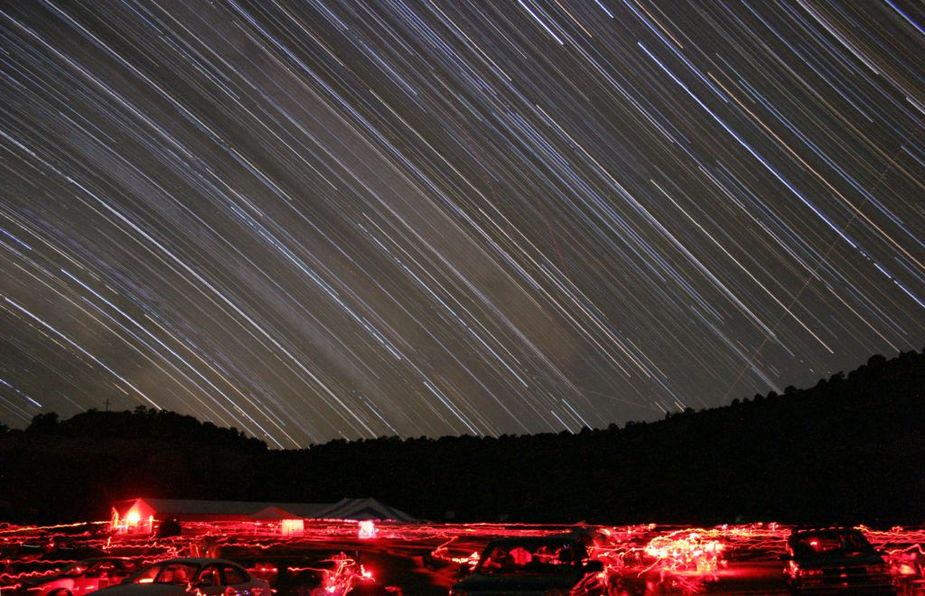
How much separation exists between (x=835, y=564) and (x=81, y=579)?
15.3m

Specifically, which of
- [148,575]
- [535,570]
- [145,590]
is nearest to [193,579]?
[148,575]

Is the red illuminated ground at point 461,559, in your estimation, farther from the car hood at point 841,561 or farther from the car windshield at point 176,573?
the car windshield at point 176,573

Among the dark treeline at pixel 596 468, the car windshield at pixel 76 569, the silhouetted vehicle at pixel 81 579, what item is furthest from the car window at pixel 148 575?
the dark treeline at pixel 596 468

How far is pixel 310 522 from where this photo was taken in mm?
61250

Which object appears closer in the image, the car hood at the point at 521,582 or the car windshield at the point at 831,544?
the car hood at the point at 521,582

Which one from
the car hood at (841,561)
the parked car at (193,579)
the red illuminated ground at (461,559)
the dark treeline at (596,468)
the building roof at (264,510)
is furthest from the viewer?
the building roof at (264,510)

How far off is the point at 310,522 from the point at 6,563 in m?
36.2

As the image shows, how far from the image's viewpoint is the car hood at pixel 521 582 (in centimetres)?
1169

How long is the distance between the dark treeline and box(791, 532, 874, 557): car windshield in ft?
105

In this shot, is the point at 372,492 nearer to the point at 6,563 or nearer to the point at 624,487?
the point at 624,487

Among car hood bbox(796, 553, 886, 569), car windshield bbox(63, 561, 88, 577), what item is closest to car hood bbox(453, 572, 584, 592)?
car hood bbox(796, 553, 886, 569)

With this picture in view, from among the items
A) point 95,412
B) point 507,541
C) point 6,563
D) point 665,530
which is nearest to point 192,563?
point 507,541

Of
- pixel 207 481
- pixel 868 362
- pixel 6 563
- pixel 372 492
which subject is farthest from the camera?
Result: pixel 207 481

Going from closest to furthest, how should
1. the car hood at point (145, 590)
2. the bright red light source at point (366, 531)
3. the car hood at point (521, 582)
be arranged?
the car hood at point (521, 582) < the car hood at point (145, 590) < the bright red light source at point (366, 531)
